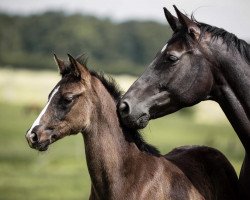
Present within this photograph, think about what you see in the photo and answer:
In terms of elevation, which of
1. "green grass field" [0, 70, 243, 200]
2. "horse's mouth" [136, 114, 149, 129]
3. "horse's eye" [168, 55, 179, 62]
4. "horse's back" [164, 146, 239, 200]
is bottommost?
"green grass field" [0, 70, 243, 200]

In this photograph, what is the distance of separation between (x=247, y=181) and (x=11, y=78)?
60.0m

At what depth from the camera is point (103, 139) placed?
6.73 m

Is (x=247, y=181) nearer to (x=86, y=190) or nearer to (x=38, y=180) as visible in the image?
(x=86, y=190)

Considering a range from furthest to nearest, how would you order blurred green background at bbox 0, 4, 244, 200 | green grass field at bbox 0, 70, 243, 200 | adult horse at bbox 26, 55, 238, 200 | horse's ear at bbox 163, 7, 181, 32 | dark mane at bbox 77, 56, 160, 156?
blurred green background at bbox 0, 4, 244, 200, green grass field at bbox 0, 70, 243, 200, dark mane at bbox 77, 56, 160, 156, horse's ear at bbox 163, 7, 181, 32, adult horse at bbox 26, 55, 238, 200

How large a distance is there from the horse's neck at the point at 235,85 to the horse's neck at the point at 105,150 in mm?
1251

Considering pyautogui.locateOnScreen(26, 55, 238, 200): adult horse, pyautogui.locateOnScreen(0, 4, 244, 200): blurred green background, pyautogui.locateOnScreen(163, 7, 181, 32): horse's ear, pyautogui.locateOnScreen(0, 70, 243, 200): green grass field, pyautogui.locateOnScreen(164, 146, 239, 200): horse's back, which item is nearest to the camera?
pyautogui.locateOnScreen(26, 55, 238, 200): adult horse

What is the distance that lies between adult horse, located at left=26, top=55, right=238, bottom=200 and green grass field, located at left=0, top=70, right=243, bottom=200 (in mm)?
560

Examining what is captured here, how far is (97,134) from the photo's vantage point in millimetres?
6734

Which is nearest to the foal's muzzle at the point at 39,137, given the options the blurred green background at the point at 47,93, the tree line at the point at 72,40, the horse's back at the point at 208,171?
the blurred green background at the point at 47,93

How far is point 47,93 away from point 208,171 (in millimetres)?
49388

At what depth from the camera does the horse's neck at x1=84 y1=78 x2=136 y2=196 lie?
668cm

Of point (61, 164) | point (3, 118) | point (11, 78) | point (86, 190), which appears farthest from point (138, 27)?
point (86, 190)

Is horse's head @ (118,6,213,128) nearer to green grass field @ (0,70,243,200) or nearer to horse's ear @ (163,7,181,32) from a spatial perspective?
horse's ear @ (163,7,181,32)

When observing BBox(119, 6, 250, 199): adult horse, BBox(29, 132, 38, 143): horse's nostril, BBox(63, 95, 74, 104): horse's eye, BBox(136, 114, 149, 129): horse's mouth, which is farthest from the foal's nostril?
BBox(29, 132, 38, 143): horse's nostril
